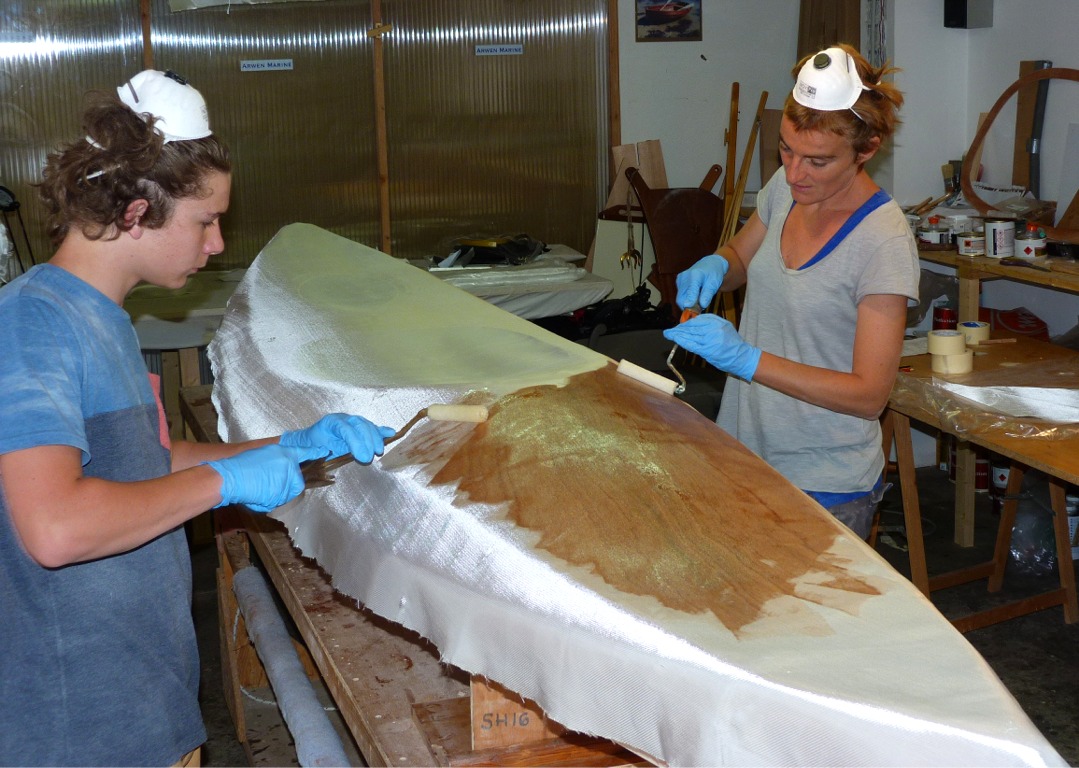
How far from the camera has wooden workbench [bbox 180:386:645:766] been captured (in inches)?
59.4

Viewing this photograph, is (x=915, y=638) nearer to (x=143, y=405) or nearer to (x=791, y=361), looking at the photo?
(x=791, y=361)

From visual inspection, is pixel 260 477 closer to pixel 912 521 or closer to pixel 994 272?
pixel 912 521

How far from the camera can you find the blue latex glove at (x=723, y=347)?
2.18 meters

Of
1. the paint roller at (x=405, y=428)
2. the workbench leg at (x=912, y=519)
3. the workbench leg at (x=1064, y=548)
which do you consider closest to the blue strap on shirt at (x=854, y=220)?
the paint roller at (x=405, y=428)

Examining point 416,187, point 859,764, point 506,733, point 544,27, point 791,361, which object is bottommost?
point 506,733

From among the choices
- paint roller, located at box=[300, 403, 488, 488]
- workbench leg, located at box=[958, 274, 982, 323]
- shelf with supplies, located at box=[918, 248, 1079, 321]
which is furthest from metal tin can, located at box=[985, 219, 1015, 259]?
paint roller, located at box=[300, 403, 488, 488]

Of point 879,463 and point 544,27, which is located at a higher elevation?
point 544,27

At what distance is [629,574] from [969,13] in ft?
14.6

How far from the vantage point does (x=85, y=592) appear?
1434mm

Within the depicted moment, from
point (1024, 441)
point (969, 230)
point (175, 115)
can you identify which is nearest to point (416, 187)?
point (969, 230)

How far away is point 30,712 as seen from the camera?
1431 mm

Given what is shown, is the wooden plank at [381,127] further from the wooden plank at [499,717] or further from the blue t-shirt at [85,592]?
the wooden plank at [499,717]

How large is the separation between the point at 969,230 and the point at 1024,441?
1.84m

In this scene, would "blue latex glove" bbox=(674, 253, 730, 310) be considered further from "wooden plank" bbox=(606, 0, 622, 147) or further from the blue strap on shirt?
"wooden plank" bbox=(606, 0, 622, 147)
